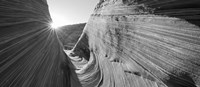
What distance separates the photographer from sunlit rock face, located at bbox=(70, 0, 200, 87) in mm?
897

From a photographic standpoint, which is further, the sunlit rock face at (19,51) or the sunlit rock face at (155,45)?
the sunlit rock face at (19,51)

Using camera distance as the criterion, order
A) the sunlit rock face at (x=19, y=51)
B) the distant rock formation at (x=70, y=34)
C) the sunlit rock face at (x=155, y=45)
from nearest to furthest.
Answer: the sunlit rock face at (x=155, y=45) → the sunlit rock face at (x=19, y=51) → the distant rock formation at (x=70, y=34)

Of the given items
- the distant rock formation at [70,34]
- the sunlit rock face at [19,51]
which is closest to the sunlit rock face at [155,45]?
the sunlit rock face at [19,51]

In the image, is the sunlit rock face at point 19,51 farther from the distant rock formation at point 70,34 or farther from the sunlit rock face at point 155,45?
the distant rock formation at point 70,34

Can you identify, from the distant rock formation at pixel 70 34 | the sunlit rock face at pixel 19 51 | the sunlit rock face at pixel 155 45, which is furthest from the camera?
the distant rock formation at pixel 70 34

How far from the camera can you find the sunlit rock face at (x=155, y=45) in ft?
2.94

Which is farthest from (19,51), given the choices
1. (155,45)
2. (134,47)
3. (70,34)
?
(70,34)

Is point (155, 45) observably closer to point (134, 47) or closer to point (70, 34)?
point (134, 47)

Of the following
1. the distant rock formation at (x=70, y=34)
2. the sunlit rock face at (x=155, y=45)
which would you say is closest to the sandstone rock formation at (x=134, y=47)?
the sunlit rock face at (x=155, y=45)

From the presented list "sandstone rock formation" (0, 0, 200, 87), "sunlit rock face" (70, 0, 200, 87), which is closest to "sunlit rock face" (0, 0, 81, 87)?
"sandstone rock formation" (0, 0, 200, 87)

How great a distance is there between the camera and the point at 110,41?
2117 millimetres

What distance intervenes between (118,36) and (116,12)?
1.36 feet

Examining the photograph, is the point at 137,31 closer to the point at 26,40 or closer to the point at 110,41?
the point at 110,41

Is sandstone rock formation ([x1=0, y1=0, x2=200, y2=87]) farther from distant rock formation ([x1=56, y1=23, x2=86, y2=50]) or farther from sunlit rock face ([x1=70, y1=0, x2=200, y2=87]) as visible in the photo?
distant rock formation ([x1=56, y1=23, x2=86, y2=50])
